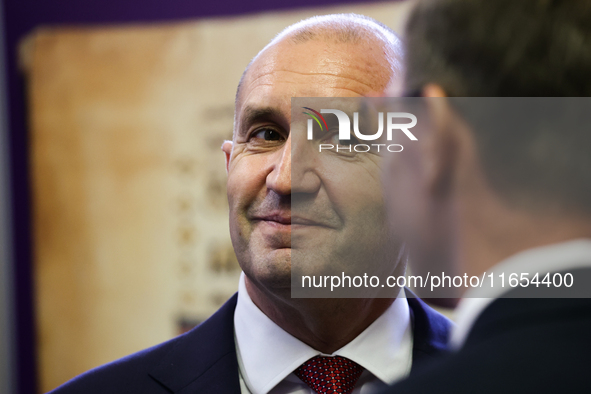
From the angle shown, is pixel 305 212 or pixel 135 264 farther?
pixel 135 264

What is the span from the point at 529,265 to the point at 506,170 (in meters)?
0.12

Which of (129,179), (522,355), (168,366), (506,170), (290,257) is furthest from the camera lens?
(129,179)

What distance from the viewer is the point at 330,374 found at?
132 centimetres

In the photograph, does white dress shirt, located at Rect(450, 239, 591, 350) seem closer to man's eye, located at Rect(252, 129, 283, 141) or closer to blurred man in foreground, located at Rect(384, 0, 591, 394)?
blurred man in foreground, located at Rect(384, 0, 591, 394)

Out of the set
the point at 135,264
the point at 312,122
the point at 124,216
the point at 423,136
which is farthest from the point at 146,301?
the point at 423,136

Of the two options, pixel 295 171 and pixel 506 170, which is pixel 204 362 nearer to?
pixel 295 171

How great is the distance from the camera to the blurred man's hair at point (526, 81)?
25.1 inches

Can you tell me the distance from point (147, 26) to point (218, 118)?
60 cm

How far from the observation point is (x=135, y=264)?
110 inches

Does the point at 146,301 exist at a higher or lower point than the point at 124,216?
lower

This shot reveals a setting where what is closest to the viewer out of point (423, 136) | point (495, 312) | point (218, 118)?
point (495, 312)

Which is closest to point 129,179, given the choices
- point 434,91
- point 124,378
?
point 124,378

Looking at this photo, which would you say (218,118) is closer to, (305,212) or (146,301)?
(146,301)

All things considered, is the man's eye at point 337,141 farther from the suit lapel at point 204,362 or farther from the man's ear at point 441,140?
the man's ear at point 441,140
